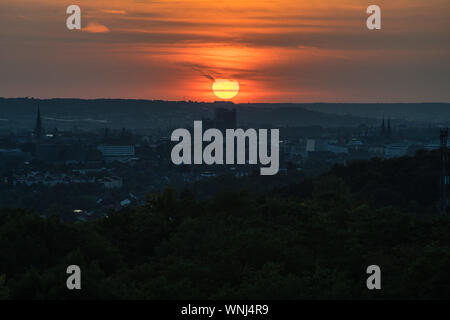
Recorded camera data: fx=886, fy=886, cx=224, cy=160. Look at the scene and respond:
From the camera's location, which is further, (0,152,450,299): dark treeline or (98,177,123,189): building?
(98,177,123,189): building

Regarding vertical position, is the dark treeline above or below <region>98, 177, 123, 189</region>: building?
below

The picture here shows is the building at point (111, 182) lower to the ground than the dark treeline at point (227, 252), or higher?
higher

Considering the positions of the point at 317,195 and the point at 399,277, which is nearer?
the point at 399,277

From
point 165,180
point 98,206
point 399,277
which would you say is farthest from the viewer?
point 165,180

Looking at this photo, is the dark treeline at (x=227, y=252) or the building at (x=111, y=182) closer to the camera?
the dark treeline at (x=227, y=252)

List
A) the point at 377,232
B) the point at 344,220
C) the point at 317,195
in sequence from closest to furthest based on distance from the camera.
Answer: the point at 377,232 < the point at 344,220 < the point at 317,195
